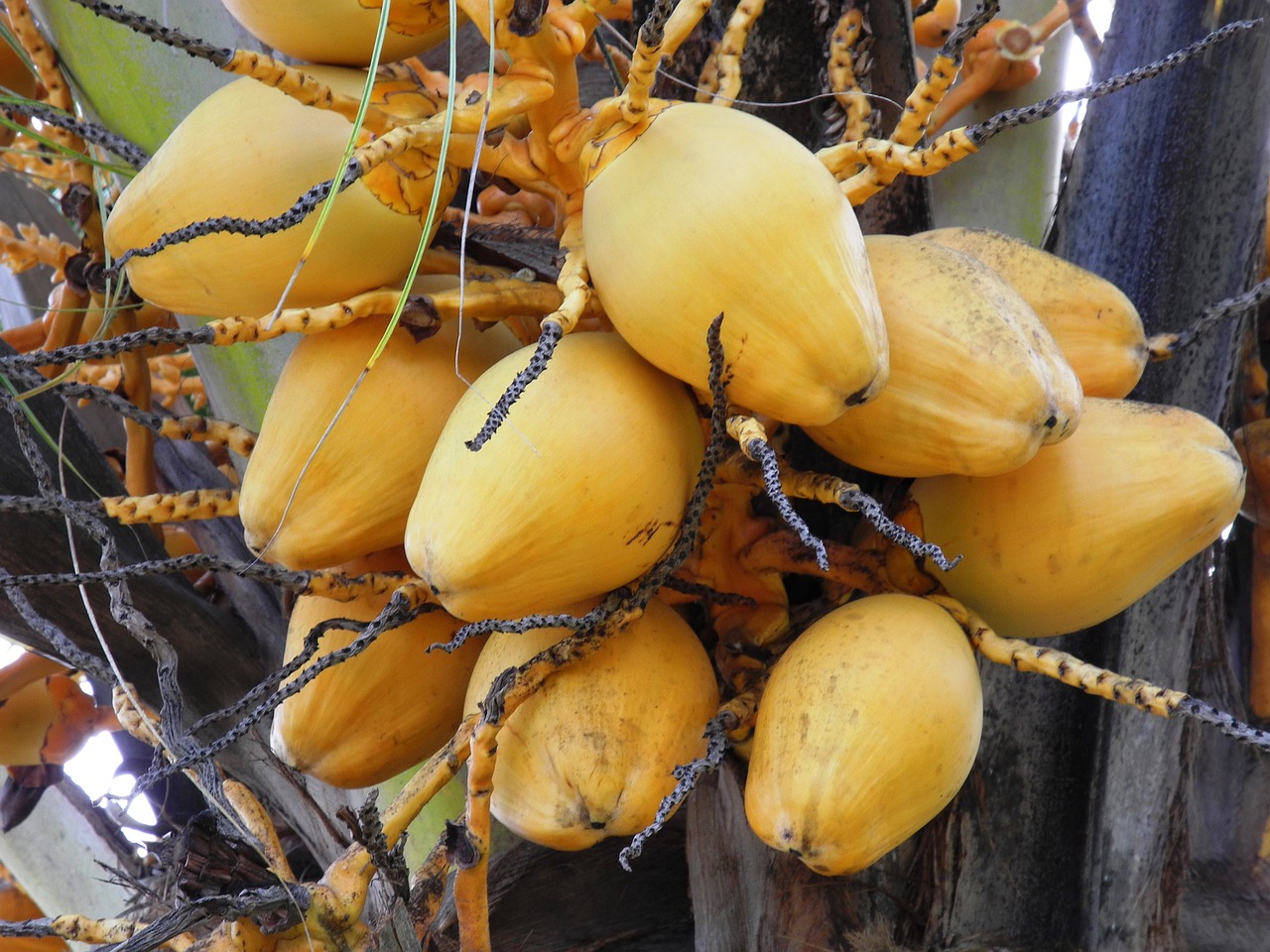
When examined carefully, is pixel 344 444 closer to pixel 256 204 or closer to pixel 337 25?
pixel 256 204

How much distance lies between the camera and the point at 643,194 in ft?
2.65

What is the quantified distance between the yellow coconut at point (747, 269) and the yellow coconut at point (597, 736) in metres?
0.23

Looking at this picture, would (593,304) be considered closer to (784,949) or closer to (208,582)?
(784,949)

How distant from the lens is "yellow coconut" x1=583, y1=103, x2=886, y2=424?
2.56ft

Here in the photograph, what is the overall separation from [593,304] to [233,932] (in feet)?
1.68

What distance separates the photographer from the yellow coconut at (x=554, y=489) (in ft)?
2.60

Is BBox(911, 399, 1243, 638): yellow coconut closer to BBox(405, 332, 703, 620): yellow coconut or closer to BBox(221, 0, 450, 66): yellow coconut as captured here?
BBox(405, 332, 703, 620): yellow coconut

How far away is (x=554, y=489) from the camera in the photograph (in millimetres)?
792

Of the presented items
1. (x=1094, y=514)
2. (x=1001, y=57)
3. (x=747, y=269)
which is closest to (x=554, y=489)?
(x=747, y=269)

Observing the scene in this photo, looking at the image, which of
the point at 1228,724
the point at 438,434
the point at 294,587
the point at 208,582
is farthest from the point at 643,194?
the point at 208,582

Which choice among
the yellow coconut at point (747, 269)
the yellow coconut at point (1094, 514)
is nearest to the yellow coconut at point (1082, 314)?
the yellow coconut at point (1094, 514)

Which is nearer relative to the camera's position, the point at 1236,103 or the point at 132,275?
the point at 132,275

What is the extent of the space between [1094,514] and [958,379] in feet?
0.54

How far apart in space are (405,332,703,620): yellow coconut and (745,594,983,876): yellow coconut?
0.15m
